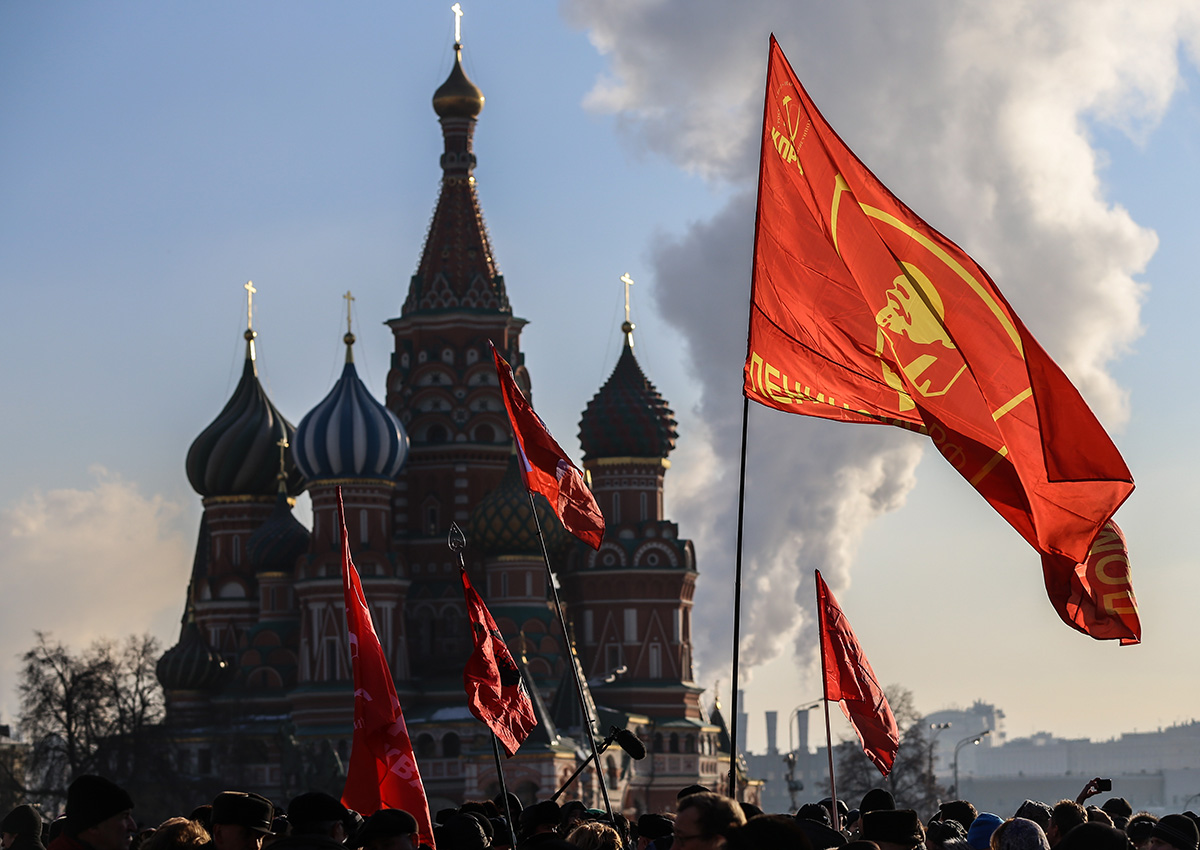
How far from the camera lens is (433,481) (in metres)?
59.3

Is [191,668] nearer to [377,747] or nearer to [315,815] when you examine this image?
[377,747]

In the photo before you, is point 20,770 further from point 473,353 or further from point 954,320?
point 954,320

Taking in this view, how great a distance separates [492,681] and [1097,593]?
5.54m

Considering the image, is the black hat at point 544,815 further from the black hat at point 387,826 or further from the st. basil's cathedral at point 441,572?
the st. basil's cathedral at point 441,572

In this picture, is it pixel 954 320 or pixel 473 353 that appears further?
pixel 473 353

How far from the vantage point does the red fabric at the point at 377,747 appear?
35.7 ft

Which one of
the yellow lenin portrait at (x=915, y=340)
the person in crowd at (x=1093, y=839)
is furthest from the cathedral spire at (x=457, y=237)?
the person in crowd at (x=1093, y=839)

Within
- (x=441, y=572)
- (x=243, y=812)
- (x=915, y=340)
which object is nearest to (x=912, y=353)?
(x=915, y=340)

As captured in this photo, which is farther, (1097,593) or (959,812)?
(959,812)

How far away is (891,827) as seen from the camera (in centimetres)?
837

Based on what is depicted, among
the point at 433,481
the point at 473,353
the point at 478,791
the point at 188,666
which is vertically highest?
the point at 473,353

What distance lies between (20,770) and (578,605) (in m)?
17.6

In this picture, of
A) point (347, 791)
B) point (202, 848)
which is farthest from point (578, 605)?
point (202, 848)

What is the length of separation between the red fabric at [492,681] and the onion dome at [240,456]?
165 feet
